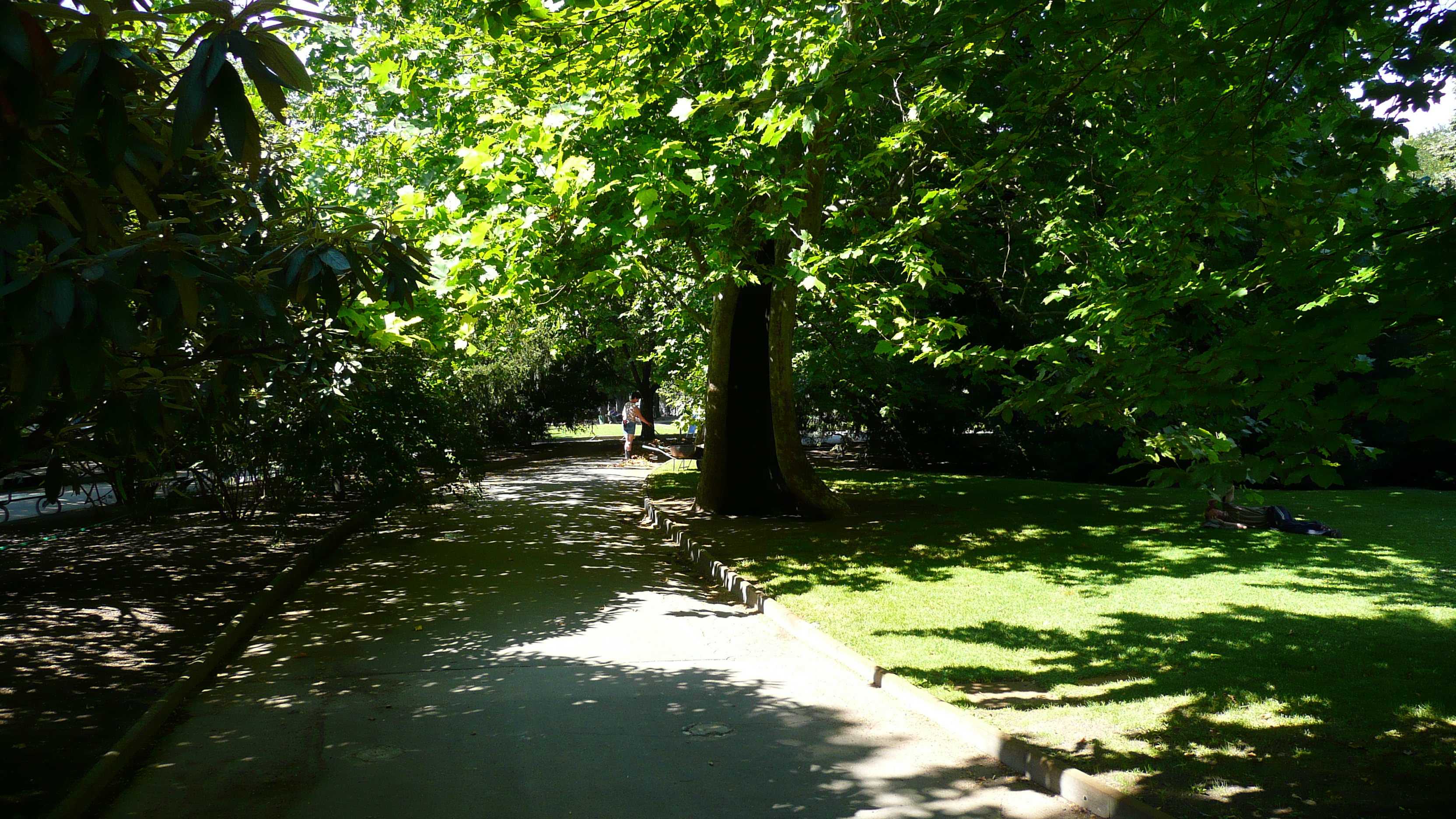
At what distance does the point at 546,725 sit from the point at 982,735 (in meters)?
2.75

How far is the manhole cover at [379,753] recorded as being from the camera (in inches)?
216

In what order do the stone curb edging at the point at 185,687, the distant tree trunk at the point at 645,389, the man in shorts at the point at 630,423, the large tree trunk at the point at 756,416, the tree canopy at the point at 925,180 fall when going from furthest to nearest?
the distant tree trunk at the point at 645,389 → the man in shorts at the point at 630,423 → the large tree trunk at the point at 756,416 → the tree canopy at the point at 925,180 → the stone curb edging at the point at 185,687

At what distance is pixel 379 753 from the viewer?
5.57 meters

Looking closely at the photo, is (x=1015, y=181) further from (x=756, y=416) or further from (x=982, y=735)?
(x=982, y=735)

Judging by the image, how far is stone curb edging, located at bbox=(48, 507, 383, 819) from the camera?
479cm

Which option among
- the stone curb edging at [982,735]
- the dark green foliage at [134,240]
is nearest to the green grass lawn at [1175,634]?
the stone curb edging at [982,735]

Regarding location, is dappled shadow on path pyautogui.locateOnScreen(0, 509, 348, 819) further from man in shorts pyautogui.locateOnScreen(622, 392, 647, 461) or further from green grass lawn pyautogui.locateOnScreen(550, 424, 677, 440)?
green grass lawn pyautogui.locateOnScreen(550, 424, 677, 440)

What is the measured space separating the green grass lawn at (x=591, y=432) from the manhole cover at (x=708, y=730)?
1260 inches

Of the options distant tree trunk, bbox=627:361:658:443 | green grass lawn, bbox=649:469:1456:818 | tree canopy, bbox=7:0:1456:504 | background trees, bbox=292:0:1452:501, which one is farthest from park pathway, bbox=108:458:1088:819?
distant tree trunk, bbox=627:361:658:443

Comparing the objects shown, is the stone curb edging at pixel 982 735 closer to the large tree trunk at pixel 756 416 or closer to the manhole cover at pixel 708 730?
the manhole cover at pixel 708 730

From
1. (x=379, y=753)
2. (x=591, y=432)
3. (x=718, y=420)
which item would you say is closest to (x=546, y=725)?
(x=379, y=753)

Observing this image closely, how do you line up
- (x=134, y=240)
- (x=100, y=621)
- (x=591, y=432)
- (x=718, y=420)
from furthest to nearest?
(x=591, y=432)
(x=718, y=420)
(x=100, y=621)
(x=134, y=240)

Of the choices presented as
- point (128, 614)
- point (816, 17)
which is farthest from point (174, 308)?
point (816, 17)

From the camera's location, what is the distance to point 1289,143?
8867 mm
